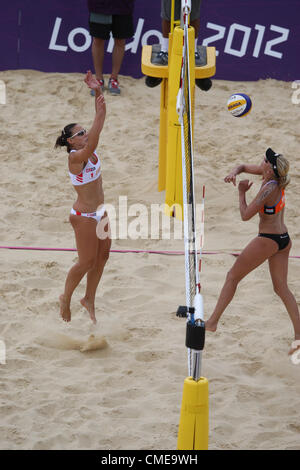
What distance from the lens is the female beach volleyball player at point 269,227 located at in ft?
17.1

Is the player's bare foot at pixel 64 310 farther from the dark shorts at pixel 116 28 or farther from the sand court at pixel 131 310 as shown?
the dark shorts at pixel 116 28

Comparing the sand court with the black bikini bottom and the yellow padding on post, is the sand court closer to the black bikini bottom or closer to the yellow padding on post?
the black bikini bottom

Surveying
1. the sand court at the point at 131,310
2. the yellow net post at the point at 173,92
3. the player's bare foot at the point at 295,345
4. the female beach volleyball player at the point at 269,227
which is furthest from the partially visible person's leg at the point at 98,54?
the player's bare foot at the point at 295,345

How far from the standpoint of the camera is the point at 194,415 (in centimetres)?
344

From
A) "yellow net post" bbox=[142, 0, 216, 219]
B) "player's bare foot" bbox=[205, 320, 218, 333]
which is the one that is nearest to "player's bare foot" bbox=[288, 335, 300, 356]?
"player's bare foot" bbox=[205, 320, 218, 333]

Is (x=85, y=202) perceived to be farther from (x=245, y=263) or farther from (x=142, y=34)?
(x=142, y=34)

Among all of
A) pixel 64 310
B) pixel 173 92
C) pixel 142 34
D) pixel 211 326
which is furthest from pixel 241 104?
pixel 142 34

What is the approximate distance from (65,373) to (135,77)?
6.71m

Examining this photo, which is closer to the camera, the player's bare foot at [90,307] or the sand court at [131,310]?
the sand court at [131,310]

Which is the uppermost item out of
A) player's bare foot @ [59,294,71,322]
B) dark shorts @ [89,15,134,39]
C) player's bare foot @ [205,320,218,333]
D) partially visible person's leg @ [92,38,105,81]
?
dark shorts @ [89,15,134,39]

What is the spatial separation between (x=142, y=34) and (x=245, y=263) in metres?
6.19

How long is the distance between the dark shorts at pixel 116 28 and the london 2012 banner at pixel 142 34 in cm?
43

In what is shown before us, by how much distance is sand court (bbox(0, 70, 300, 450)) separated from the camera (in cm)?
472

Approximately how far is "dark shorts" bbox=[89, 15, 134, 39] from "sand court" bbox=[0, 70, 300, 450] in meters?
→ 0.90
